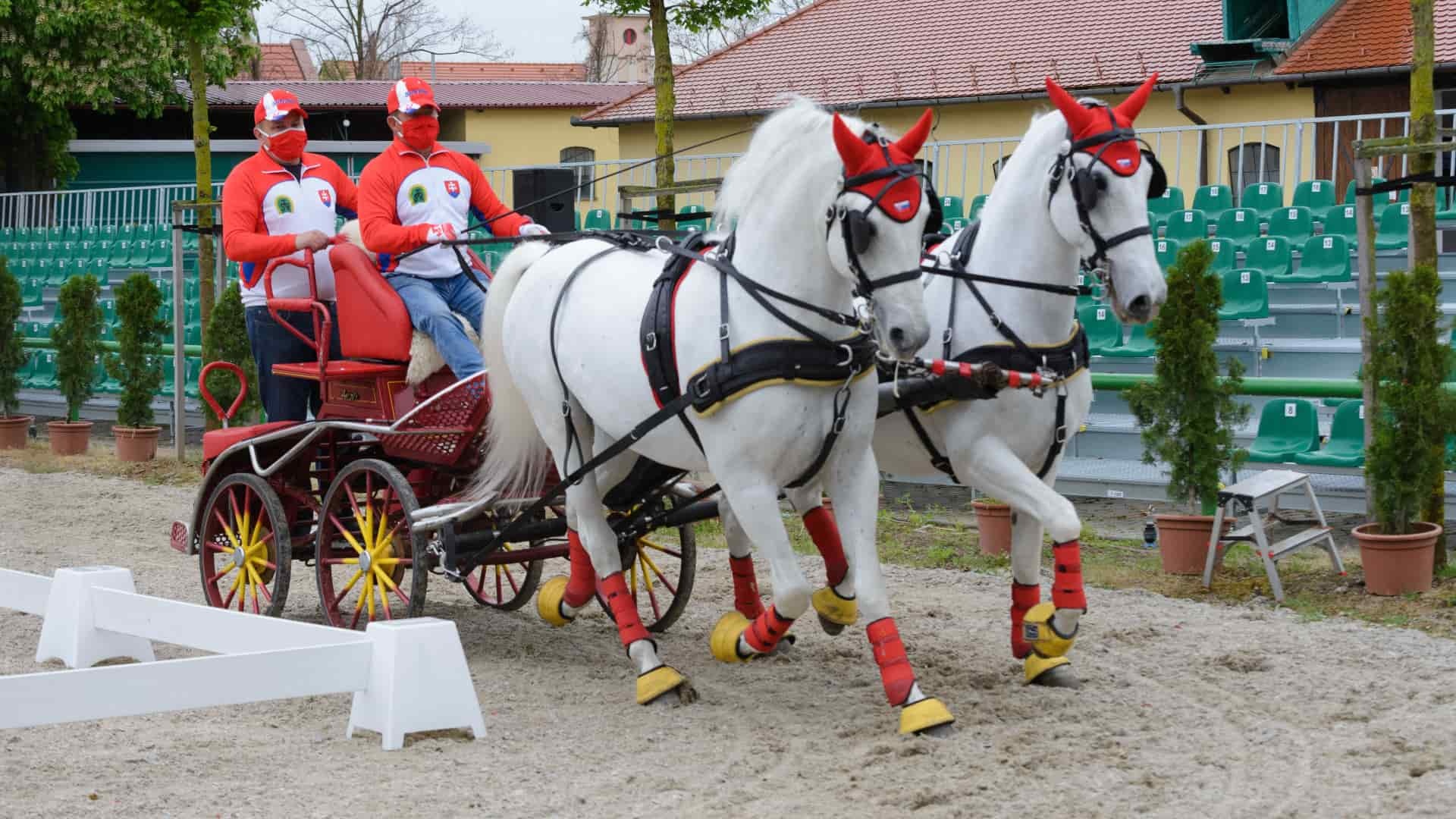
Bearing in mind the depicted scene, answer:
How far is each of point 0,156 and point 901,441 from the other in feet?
95.3

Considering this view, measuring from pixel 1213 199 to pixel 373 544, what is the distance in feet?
29.7


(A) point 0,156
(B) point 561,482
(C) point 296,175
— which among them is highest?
(A) point 0,156

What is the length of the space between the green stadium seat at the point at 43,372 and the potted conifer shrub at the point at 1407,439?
1386 cm

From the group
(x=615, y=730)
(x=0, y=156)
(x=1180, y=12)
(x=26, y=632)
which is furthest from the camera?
(x=0, y=156)

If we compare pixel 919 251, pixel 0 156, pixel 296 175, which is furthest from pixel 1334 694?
pixel 0 156

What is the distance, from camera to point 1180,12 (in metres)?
23.1

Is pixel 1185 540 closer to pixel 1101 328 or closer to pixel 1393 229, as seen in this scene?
pixel 1101 328

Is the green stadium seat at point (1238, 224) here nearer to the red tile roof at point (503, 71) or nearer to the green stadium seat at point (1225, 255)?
the green stadium seat at point (1225, 255)

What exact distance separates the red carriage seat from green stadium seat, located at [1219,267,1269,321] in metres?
6.16

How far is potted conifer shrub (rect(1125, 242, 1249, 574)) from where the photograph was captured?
7.93 metres

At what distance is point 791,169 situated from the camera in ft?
16.4

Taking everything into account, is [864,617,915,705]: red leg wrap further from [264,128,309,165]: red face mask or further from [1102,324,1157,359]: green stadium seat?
[1102,324,1157,359]: green stadium seat

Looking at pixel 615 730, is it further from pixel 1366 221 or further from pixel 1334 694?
pixel 1366 221

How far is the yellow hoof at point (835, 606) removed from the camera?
555cm
